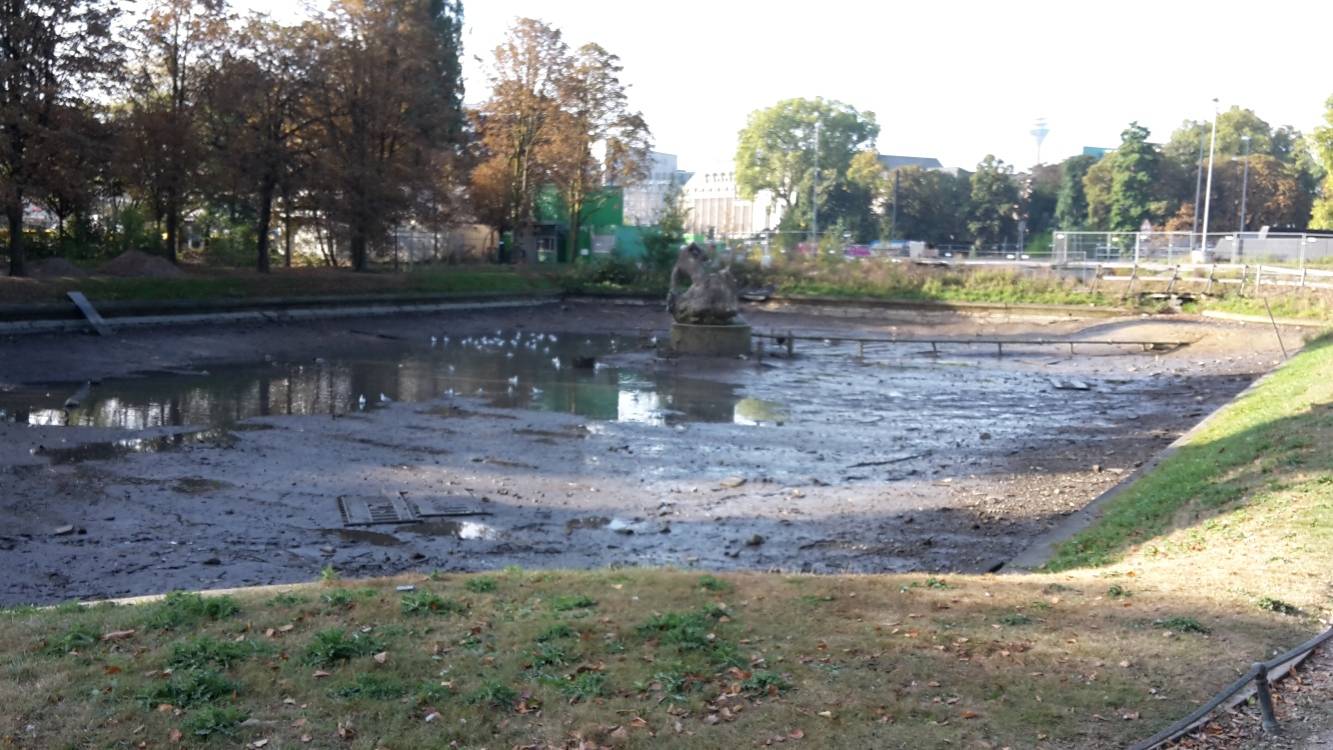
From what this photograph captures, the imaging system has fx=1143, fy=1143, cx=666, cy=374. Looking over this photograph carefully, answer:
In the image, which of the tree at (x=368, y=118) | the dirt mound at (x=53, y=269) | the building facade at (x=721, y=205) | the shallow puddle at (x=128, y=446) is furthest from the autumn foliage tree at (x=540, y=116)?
the building facade at (x=721, y=205)

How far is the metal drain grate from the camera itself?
1334cm

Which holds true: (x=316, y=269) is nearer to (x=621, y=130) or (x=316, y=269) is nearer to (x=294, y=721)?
(x=621, y=130)

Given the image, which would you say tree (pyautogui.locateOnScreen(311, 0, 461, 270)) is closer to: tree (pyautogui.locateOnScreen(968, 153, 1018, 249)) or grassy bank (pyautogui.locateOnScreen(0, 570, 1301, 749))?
grassy bank (pyautogui.locateOnScreen(0, 570, 1301, 749))

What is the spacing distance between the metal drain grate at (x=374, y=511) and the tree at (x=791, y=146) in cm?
10476

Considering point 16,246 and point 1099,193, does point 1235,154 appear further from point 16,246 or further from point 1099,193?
point 16,246

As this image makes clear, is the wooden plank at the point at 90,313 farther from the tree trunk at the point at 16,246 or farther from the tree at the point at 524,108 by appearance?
the tree at the point at 524,108

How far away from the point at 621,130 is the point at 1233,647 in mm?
58977

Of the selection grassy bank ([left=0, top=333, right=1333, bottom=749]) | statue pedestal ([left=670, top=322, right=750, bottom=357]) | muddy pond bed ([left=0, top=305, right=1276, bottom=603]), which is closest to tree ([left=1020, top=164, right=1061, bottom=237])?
muddy pond bed ([left=0, top=305, right=1276, bottom=603])

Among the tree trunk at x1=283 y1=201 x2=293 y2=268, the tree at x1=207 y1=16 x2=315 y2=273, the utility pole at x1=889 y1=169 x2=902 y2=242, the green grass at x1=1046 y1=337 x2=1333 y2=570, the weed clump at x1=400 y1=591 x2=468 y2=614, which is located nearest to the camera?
the weed clump at x1=400 y1=591 x2=468 y2=614

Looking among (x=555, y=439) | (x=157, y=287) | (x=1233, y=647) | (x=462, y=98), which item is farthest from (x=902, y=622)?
(x=462, y=98)

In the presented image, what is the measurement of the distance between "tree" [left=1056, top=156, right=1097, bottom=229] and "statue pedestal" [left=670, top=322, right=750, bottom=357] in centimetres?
7152

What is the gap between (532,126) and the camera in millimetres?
61656

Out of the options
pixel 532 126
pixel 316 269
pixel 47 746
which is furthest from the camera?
pixel 532 126

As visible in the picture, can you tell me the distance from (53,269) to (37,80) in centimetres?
644
